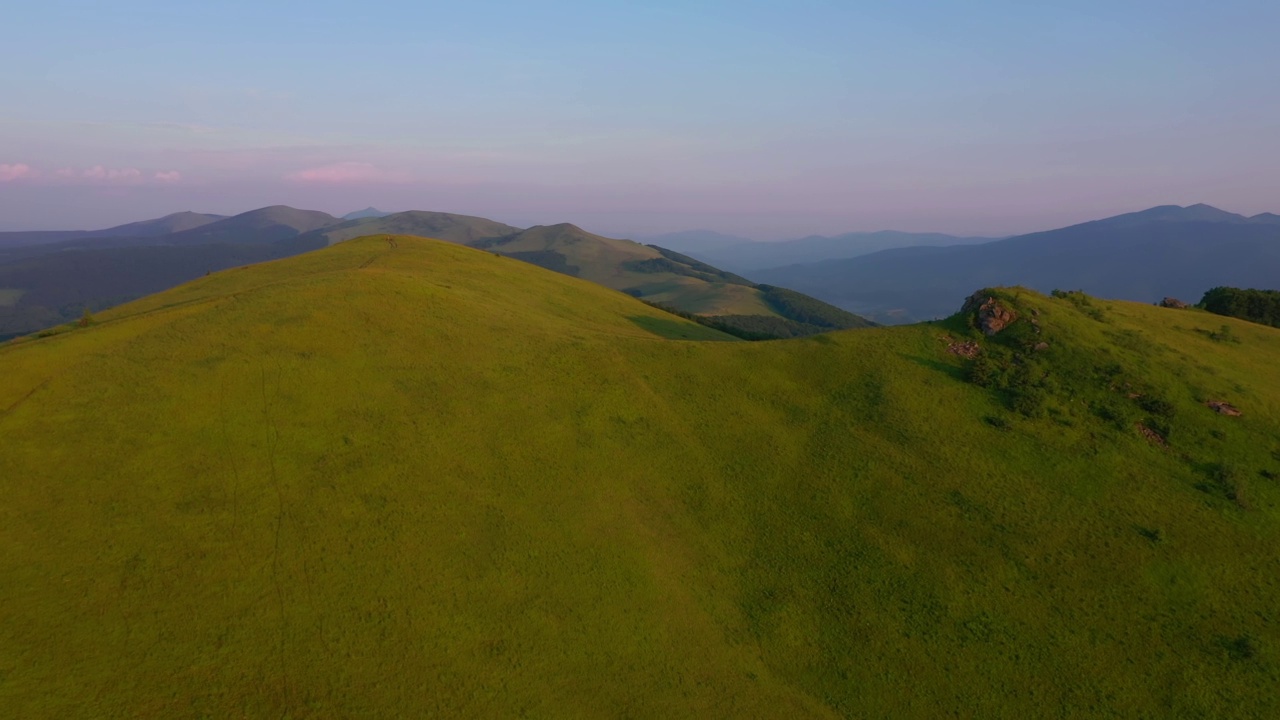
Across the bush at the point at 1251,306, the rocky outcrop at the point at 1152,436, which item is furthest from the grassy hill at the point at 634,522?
the bush at the point at 1251,306

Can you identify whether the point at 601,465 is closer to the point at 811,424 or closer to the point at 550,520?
the point at 550,520

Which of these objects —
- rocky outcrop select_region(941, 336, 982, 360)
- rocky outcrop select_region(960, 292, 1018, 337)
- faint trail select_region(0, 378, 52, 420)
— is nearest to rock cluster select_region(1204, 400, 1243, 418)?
rocky outcrop select_region(960, 292, 1018, 337)

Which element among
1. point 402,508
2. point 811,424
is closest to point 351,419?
point 402,508

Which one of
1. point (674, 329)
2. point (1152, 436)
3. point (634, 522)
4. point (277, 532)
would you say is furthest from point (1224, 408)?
point (277, 532)

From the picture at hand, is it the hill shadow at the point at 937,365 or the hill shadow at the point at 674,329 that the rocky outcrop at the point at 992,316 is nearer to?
the hill shadow at the point at 937,365

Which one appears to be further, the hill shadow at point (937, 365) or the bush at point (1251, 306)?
the bush at point (1251, 306)
